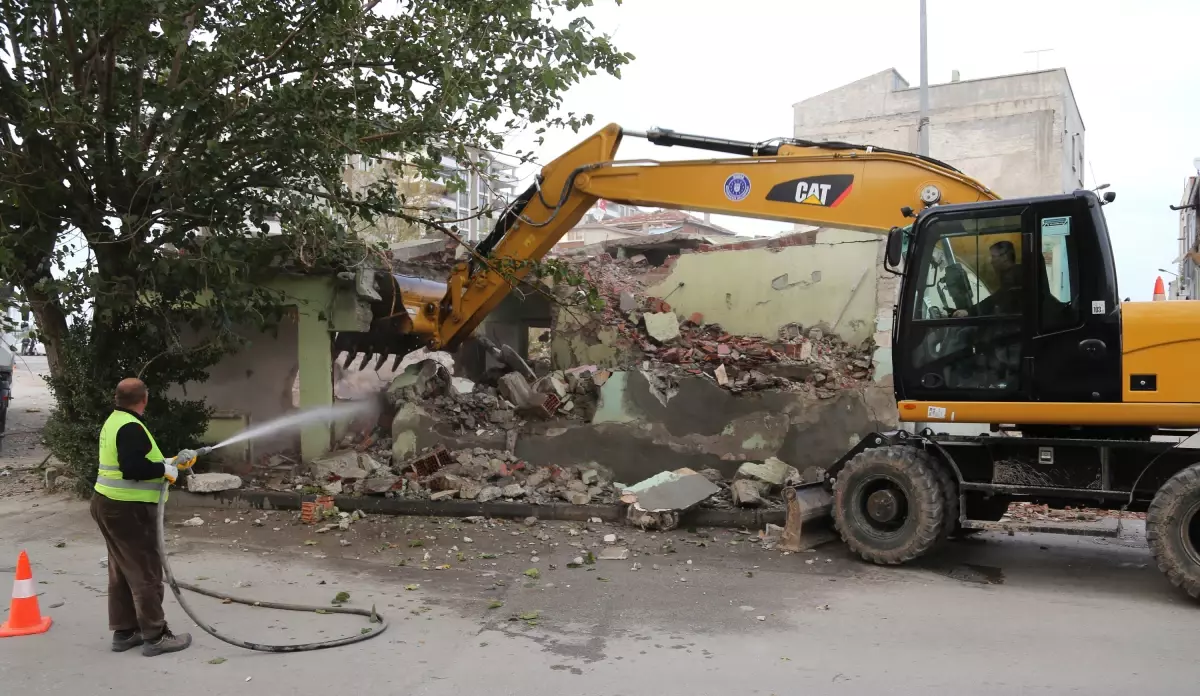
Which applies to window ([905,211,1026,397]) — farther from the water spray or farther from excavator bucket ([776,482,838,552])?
the water spray

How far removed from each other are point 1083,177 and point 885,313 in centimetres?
2032

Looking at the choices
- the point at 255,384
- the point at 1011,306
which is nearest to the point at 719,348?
the point at 1011,306

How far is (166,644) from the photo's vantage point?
16.0ft

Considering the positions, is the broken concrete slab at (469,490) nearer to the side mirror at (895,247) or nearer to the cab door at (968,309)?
the cab door at (968,309)

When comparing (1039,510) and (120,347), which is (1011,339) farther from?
(120,347)

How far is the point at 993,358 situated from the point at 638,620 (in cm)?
329

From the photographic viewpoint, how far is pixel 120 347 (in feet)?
29.7

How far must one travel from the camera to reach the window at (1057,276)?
6.04m

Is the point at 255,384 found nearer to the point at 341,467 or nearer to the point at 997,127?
the point at 341,467

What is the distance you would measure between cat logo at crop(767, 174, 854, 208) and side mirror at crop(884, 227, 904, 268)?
2.29ft

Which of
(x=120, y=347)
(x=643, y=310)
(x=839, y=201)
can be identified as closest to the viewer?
(x=839, y=201)

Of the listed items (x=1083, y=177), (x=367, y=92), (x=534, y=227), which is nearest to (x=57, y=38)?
(x=367, y=92)

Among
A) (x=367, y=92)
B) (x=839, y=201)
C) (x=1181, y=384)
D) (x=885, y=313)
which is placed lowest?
(x=1181, y=384)

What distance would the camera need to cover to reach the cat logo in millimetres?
7262
